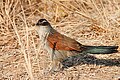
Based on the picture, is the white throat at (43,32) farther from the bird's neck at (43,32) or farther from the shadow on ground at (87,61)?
the shadow on ground at (87,61)

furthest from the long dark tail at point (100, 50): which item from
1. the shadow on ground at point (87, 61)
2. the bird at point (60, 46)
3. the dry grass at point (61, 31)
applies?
the shadow on ground at point (87, 61)

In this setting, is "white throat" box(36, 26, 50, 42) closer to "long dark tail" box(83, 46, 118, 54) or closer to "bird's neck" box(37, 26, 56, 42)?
"bird's neck" box(37, 26, 56, 42)

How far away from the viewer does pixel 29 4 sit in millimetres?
6449

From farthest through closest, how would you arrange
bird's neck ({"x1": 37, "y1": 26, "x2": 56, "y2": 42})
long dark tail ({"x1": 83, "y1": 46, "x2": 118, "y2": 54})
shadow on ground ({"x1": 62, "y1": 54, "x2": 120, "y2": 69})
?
shadow on ground ({"x1": 62, "y1": 54, "x2": 120, "y2": 69}), bird's neck ({"x1": 37, "y1": 26, "x2": 56, "y2": 42}), long dark tail ({"x1": 83, "y1": 46, "x2": 118, "y2": 54})

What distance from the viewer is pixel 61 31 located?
578cm

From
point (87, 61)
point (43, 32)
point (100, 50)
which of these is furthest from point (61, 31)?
point (100, 50)

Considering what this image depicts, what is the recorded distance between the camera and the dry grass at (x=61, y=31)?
442 cm

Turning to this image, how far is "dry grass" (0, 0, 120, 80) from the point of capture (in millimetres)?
4422

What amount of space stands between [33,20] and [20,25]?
0.95 ft

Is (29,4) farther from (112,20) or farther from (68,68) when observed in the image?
(68,68)

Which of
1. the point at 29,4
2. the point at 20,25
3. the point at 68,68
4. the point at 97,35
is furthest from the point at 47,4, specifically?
the point at 68,68

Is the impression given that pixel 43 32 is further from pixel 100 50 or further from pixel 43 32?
pixel 100 50

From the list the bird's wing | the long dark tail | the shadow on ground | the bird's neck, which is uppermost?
the bird's neck

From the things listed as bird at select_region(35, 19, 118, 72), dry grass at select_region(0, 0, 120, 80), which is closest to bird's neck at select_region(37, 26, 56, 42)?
bird at select_region(35, 19, 118, 72)
